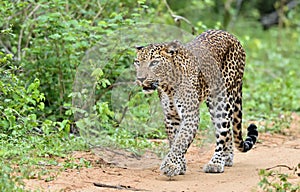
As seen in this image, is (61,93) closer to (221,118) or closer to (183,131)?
(221,118)

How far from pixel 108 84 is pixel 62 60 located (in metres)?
1.13

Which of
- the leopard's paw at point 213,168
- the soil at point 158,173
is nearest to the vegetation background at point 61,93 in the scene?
the soil at point 158,173

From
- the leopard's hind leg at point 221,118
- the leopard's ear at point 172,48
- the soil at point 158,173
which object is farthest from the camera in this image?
the leopard's hind leg at point 221,118

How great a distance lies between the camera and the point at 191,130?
842cm

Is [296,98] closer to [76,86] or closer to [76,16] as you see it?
[76,16]

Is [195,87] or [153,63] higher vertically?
[153,63]

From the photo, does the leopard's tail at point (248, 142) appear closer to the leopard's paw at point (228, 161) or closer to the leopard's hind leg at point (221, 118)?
the leopard's paw at point (228, 161)

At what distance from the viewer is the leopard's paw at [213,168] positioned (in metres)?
8.80

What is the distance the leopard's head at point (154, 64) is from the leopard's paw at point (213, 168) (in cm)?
118

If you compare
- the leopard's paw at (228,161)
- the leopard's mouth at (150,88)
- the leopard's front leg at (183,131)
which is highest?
the leopard's mouth at (150,88)

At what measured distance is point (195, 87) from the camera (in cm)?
858

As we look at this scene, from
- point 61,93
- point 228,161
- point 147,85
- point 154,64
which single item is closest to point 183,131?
point 147,85

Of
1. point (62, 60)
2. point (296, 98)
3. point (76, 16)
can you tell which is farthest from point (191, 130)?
point (296, 98)

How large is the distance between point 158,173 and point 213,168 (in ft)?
2.18
